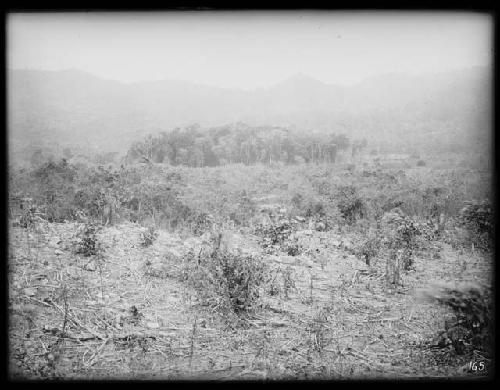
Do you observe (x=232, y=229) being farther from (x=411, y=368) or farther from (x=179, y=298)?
(x=411, y=368)

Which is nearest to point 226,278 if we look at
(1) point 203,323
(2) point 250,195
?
(1) point 203,323

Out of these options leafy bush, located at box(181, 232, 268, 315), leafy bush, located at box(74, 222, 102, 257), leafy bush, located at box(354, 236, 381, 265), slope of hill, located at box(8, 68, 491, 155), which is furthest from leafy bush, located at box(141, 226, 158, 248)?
leafy bush, located at box(354, 236, 381, 265)

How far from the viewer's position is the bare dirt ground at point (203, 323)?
124 inches

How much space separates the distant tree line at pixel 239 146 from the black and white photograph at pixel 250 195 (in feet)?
0.09

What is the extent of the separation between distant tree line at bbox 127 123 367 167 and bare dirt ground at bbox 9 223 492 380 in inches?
55.0

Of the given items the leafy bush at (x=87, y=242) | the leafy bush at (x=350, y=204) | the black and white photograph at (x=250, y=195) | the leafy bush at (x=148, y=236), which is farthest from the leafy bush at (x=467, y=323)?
the leafy bush at (x=87, y=242)

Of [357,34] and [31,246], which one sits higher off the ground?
[357,34]

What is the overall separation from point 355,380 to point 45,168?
13.7 feet

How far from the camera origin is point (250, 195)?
4332 mm

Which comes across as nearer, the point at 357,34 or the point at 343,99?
the point at 357,34

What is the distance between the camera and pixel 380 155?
4410 millimetres

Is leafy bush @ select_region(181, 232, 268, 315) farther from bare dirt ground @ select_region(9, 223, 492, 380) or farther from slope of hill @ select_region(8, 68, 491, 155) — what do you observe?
slope of hill @ select_region(8, 68, 491, 155)

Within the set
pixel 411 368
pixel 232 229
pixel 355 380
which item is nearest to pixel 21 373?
pixel 232 229

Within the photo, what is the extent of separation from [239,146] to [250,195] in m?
0.73
